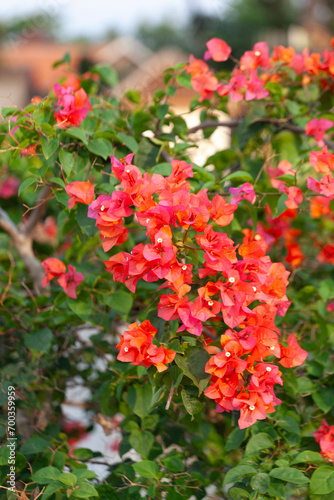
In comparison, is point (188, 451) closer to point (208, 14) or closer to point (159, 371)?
point (159, 371)

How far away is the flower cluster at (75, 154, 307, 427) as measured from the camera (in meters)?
0.82

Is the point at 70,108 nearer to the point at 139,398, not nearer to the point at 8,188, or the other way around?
the point at 139,398

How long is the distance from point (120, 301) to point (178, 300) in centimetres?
36

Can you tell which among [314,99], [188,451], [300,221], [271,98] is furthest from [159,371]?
[300,221]

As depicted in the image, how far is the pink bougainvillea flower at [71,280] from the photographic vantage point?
1.14 m

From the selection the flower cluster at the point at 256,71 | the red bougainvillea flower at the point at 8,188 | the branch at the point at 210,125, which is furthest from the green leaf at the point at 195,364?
the red bougainvillea flower at the point at 8,188

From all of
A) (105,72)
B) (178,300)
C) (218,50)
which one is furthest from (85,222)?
(105,72)

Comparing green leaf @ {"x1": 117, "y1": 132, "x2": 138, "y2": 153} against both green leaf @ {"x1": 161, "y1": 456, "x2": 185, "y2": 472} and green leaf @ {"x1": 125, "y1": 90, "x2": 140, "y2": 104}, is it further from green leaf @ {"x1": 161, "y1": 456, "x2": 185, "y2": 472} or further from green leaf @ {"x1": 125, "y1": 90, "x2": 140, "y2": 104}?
green leaf @ {"x1": 161, "y1": 456, "x2": 185, "y2": 472}

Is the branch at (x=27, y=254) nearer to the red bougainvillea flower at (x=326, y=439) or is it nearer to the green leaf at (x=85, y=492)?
the green leaf at (x=85, y=492)

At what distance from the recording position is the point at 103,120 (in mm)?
1264

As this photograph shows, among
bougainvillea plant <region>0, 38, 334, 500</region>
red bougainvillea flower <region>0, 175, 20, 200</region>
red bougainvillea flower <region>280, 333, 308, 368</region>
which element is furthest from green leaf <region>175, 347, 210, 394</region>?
red bougainvillea flower <region>0, 175, 20, 200</region>

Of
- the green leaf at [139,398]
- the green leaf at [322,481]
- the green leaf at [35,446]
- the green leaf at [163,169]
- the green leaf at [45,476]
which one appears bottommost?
the green leaf at [35,446]

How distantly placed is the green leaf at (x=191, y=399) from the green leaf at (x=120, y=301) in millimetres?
329

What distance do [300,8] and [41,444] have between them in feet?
76.1
